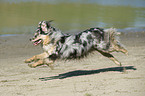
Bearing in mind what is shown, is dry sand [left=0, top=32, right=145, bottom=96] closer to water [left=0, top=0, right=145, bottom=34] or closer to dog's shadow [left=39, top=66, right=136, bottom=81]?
dog's shadow [left=39, top=66, right=136, bottom=81]

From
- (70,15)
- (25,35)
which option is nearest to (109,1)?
(70,15)

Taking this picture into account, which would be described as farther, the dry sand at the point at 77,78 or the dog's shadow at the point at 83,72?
the dog's shadow at the point at 83,72

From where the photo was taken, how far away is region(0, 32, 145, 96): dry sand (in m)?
6.44

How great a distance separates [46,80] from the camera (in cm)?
749

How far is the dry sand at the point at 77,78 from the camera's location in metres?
6.44

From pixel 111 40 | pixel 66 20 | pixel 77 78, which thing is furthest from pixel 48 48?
pixel 66 20

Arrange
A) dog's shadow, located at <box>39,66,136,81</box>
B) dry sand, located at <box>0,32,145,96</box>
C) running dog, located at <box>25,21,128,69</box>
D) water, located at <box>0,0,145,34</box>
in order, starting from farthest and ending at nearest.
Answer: water, located at <box>0,0,145,34</box> < dog's shadow, located at <box>39,66,136,81</box> < running dog, located at <box>25,21,128,69</box> < dry sand, located at <box>0,32,145,96</box>

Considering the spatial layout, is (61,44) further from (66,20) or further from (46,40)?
(66,20)

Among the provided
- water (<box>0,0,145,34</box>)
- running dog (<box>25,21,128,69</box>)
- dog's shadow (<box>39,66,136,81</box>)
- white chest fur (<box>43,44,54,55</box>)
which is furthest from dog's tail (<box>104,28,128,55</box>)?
water (<box>0,0,145,34</box>)

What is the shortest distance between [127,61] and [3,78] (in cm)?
397

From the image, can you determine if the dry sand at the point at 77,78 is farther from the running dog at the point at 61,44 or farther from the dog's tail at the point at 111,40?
the dog's tail at the point at 111,40

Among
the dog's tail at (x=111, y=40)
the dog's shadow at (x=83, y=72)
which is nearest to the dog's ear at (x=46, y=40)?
the dog's shadow at (x=83, y=72)

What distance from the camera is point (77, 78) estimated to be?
7527 millimetres

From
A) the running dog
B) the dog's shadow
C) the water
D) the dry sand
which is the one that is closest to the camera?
the dry sand
